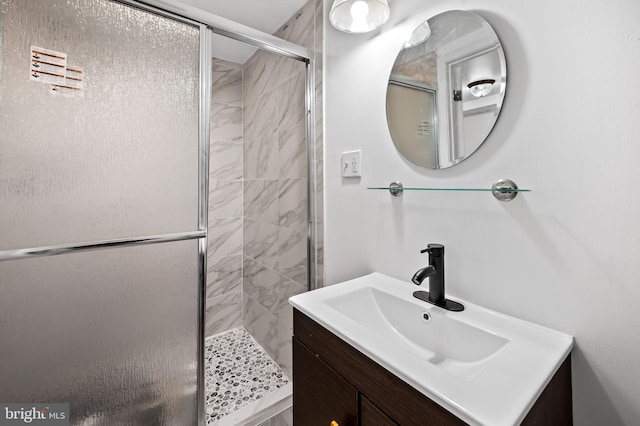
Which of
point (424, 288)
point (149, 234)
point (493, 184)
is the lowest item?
point (424, 288)

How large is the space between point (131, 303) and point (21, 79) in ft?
2.62

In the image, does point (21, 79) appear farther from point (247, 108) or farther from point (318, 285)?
point (247, 108)

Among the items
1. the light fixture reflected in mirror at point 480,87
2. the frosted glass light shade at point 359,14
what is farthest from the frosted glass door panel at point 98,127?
the light fixture reflected in mirror at point 480,87

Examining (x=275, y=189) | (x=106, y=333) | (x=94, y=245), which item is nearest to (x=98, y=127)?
(x=94, y=245)

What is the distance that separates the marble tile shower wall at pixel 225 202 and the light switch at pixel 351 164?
1340 mm

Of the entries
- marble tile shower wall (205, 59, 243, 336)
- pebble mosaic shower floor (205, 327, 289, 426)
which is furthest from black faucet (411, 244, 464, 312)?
marble tile shower wall (205, 59, 243, 336)

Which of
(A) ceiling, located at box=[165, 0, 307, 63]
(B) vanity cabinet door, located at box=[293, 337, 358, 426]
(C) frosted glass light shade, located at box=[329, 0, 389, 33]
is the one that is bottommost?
(B) vanity cabinet door, located at box=[293, 337, 358, 426]

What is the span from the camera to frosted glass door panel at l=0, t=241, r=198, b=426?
85cm

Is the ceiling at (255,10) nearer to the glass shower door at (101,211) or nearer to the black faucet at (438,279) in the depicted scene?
the glass shower door at (101,211)

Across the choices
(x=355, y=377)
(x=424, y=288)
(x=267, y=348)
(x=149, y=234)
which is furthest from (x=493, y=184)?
(x=267, y=348)

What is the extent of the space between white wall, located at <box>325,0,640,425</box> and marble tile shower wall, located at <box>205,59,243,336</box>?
1725mm

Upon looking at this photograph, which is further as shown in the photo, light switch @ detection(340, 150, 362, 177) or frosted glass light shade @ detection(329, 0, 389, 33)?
light switch @ detection(340, 150, 362, 177)

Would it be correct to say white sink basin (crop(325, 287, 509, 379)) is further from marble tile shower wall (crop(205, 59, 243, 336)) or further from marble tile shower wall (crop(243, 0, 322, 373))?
marble tile shower wall (crop(205, 59, 243, 336))

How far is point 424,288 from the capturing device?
99 cm
